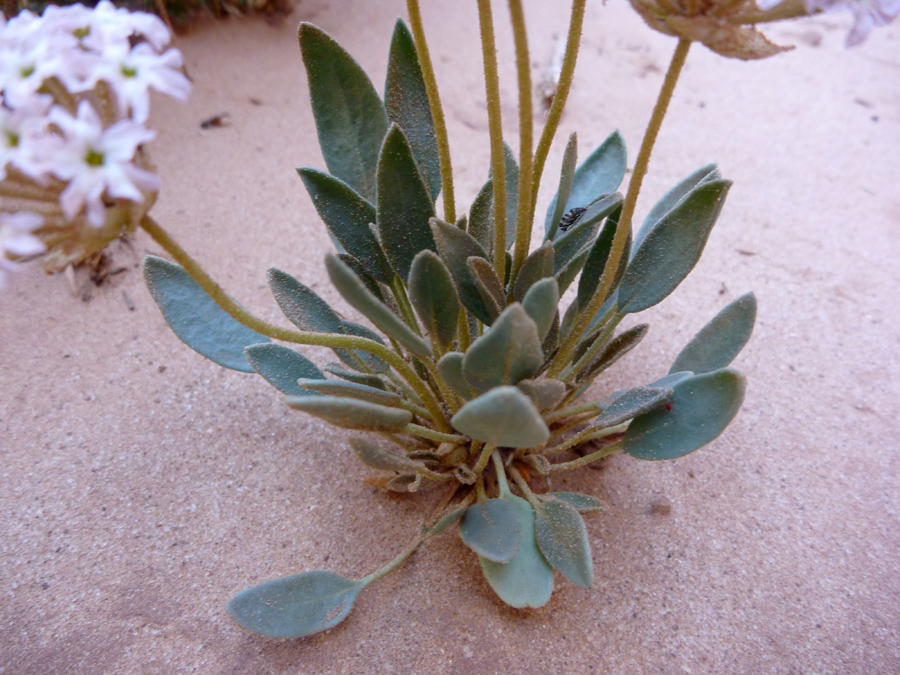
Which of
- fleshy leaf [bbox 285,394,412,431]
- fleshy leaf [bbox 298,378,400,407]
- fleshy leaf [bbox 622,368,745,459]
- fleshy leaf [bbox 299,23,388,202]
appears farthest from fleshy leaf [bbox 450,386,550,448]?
fleshy leaf [bbox 299,23,388,202]

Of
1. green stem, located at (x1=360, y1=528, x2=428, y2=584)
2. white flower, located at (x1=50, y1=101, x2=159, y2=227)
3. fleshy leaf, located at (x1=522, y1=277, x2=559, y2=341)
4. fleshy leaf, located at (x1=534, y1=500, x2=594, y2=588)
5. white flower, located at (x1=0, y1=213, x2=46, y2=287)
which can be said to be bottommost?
green stem, located at (x1=360, y1=528, x2=428, y2=584)

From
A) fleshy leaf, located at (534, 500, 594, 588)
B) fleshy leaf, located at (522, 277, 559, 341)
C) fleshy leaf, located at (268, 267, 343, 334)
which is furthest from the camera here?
fleshy leaf, located at (268, 267, 343, 334)

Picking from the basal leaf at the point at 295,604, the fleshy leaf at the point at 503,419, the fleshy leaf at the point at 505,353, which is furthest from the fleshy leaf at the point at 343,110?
the basal leaf at the point at 295,604

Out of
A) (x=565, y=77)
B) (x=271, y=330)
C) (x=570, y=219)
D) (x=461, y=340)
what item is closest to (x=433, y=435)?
(x=461, y=340)

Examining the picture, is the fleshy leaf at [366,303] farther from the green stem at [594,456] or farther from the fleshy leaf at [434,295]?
the green stem at [594,456]

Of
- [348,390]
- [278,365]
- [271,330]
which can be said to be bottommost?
[278,365]

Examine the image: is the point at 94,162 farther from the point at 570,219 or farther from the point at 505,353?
the point at 570,219

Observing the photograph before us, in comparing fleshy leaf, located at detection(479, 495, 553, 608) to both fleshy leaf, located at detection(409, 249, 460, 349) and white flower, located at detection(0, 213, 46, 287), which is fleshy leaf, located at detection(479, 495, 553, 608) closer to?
fleshy leaf, located at detection(409, 249, 460, 349)
